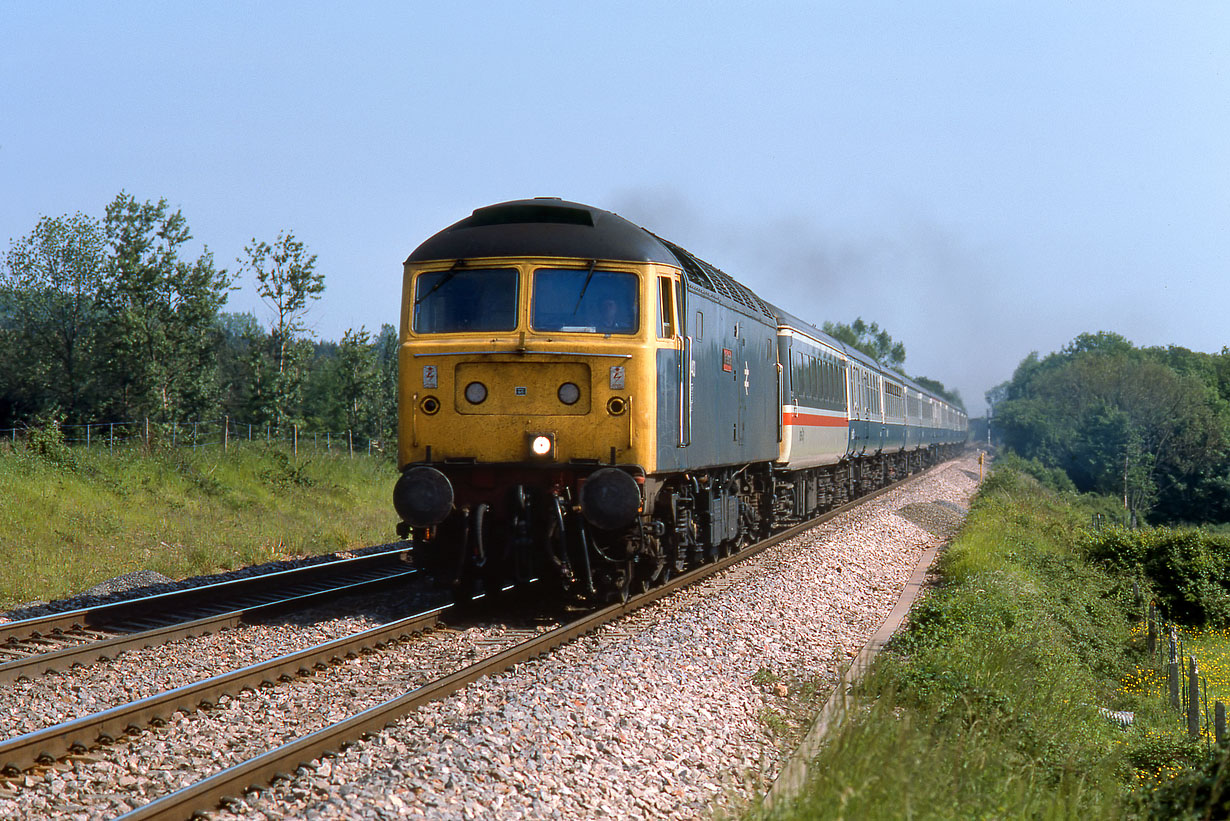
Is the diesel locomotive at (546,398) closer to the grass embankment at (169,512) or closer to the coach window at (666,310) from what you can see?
the coach window at (666,310)

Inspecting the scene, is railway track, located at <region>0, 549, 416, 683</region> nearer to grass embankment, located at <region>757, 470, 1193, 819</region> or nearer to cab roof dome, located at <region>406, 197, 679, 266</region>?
cab roof dome, located at <region>406, 197, 679, 266</region>

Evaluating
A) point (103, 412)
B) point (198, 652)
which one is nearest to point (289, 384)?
point (103, 412)

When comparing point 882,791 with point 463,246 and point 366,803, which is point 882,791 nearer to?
point 366,803

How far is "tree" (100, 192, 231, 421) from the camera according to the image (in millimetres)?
37781

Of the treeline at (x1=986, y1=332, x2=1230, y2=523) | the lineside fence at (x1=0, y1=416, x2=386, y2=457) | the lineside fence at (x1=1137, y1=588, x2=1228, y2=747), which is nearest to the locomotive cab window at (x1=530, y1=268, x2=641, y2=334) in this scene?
the lineside fence at (x1=1137, y1=588, x2=1228, y2=747)

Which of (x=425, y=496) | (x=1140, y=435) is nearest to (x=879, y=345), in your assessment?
(x=1140, y=435)

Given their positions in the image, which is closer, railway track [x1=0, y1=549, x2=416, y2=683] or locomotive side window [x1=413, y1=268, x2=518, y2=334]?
railway track [x1=0, y1=549, x2=416, y2=683]

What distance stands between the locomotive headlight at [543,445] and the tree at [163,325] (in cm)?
3108

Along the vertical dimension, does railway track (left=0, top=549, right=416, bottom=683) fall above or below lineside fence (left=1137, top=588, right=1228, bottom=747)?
above

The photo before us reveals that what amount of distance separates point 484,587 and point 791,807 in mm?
7046

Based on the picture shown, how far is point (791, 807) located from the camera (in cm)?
460

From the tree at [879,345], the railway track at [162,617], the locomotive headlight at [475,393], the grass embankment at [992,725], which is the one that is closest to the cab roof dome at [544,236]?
the locomotive headlight at [475,393]

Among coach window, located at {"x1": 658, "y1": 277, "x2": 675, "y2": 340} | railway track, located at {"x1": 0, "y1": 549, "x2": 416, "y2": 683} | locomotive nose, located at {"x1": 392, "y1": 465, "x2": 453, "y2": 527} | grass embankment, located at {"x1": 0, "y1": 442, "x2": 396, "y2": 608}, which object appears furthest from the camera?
grass embankment, located at {"x1": 0, "y1": 442, "x2": 396, "y2": 608}

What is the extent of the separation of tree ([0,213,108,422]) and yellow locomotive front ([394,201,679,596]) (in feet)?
125
